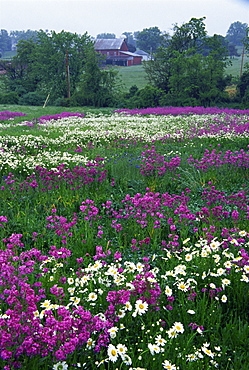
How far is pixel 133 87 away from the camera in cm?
4416

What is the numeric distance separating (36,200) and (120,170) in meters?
3.00

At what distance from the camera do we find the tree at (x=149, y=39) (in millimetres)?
124188

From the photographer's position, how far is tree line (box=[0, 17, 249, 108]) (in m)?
37.1

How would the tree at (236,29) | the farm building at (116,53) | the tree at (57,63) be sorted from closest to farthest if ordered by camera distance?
1. the tree at (57,63)
2. the farm building at (116,53)
3. the tree at (236,29)

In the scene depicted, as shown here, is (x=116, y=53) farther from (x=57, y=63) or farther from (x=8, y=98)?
(x=8, y=98)

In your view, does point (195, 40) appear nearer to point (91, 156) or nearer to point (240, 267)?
point (91, 156)

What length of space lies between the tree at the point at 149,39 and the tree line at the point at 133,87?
79298 millimetres

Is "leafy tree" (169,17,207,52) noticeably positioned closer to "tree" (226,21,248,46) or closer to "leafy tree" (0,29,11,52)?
"tree" (226,21,248,46)

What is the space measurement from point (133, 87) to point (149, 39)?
9300 cm

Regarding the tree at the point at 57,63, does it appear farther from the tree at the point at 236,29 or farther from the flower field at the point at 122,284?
the tree at the point at 236,29

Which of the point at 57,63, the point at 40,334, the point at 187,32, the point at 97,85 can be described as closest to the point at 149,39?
the point at 57,63

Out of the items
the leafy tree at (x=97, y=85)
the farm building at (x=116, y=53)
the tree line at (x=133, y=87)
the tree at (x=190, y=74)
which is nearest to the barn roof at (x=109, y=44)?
the farm building at (x=116, y=53)

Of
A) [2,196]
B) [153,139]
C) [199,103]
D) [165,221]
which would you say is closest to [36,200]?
[2,196]

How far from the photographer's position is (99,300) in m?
3.38
